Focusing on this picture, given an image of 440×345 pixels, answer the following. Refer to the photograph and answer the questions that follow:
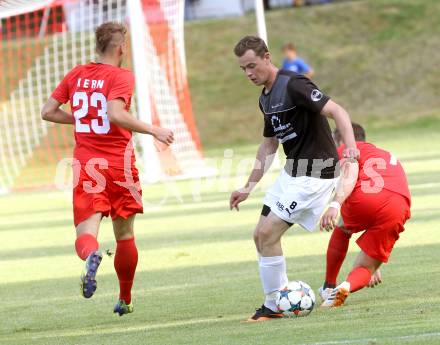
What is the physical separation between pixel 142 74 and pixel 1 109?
13.9m

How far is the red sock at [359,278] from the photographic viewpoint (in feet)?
26.7

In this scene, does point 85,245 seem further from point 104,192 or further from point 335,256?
point 335,256

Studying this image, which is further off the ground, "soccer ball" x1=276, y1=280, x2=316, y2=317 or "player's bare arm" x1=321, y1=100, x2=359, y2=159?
"player's bare arm" x1=321, y1=100, x2=359, y2=159

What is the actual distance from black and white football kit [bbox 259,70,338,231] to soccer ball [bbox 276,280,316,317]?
43 cm

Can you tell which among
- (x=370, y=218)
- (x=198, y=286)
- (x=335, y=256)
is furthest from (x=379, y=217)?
(x=198, y=286)

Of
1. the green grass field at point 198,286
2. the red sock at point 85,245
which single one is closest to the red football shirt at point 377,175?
the green grass field at point 198,286

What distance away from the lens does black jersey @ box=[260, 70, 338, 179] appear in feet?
25.5

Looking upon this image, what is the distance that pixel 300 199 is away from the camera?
25.8 feet

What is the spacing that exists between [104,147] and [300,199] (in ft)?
4.79

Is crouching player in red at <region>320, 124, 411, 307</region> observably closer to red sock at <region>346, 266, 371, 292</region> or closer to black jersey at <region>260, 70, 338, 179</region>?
red sock at <region>346, 266, 371, 292</region>

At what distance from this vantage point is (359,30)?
40938 millimetres

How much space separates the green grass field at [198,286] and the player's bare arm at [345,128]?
105 cm

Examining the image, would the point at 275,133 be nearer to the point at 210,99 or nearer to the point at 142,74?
the point at 142,74

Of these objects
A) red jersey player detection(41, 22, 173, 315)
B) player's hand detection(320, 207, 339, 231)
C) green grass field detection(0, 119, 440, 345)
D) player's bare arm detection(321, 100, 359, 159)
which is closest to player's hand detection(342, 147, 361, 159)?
player's bare arm detection(321, 100, 359, 159)
